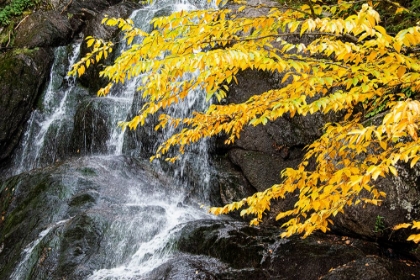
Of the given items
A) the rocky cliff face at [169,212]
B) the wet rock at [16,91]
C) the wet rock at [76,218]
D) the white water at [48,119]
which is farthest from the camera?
the wet rock at [16,91]

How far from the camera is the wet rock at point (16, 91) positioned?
34.9 ft

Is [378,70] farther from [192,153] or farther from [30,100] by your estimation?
[30,100]

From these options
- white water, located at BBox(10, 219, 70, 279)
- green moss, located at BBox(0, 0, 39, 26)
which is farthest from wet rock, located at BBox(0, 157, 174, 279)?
green moss, located at BBox(0, 0, 39, 26)

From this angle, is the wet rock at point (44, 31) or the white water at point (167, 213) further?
the wet rock at point (44, 31)

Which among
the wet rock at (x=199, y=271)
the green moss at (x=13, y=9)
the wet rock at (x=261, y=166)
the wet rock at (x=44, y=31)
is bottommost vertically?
the wet rock at (x=261, y=166)

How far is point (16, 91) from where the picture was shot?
35.5ft

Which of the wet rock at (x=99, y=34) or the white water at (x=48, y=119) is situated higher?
the wet rock at (x=99, y=34)

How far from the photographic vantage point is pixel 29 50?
38.1 ft

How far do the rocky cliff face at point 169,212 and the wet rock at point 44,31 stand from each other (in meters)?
1.10

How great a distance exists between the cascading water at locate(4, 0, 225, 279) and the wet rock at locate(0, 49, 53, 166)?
1.07 ft

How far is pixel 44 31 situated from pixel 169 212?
885 centimetres

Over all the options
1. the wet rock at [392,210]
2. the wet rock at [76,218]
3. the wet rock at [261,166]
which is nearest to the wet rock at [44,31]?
the wet rock at [76,218]

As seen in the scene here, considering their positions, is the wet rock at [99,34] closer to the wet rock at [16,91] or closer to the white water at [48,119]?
the white water at [48,119]

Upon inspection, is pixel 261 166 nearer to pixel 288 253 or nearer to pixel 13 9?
pixel 288 253
